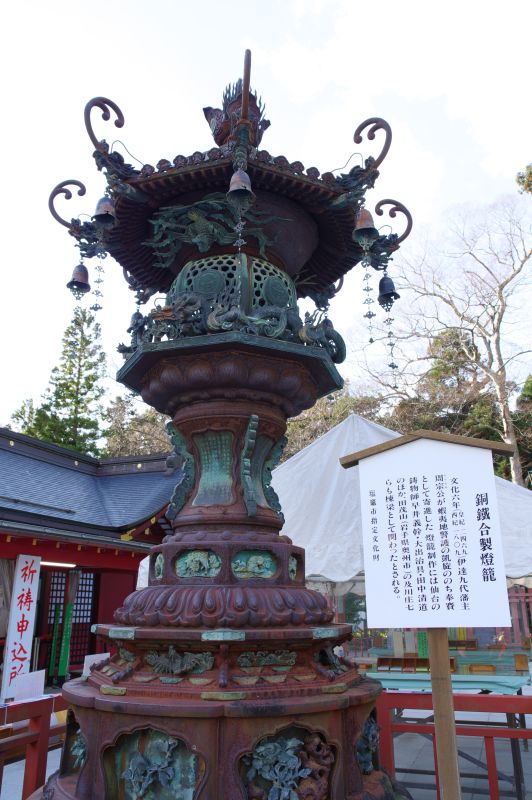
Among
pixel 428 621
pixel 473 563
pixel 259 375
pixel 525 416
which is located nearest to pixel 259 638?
pixel 428 621

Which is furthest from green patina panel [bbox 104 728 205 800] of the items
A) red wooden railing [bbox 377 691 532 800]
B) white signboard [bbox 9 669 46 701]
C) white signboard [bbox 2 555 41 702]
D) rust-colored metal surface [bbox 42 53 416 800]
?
white signboard [bbox 2 555 41 702]

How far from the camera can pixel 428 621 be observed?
9.13ft

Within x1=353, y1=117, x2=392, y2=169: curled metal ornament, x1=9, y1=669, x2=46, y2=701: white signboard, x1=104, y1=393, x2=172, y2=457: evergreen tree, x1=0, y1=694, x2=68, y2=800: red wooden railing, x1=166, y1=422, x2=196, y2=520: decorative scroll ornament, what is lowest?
x1=0, y1=694, x2=68, y2=800: red wooden railing

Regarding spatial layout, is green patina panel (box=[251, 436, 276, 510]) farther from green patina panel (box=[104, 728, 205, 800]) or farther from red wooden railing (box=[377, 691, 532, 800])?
red wooden railing (box=[377, 691, 532, 800])

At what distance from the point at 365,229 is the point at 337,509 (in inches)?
189

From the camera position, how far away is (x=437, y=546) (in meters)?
2.91

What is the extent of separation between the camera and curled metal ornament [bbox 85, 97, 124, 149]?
388 cm

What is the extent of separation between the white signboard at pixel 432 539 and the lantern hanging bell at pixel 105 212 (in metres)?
2.46

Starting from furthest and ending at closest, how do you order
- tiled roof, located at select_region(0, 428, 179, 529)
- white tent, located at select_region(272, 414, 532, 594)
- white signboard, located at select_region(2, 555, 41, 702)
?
tiled roof, located at select_region(0, 428, 179, 529), white signboard, located at select_region(2, 555, 41, 702), white tent, located at select_region(272, 414, 532, 594)

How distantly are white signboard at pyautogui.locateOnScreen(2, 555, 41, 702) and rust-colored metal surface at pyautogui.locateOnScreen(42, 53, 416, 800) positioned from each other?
527cm

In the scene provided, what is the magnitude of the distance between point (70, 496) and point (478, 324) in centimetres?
1432

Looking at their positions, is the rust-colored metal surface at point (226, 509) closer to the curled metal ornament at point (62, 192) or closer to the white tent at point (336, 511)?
the curled metal ornament at point (62, 192)

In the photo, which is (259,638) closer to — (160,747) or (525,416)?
(160,747)

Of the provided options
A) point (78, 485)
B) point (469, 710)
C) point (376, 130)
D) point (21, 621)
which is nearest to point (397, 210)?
point (376, 130)
